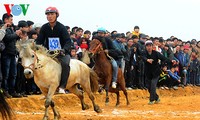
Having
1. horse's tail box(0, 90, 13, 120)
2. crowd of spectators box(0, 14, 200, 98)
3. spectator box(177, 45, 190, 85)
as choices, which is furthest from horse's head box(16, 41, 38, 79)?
spectator box(177, 45, 190, 85)

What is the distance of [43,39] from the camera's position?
38.8 feet

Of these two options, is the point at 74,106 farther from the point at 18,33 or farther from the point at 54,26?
the point at 54,26

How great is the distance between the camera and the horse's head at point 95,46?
53.0 ft

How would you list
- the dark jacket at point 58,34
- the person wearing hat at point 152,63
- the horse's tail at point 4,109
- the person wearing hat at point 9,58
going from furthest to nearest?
the person wearing hat at point 152,63, the person wearing hat at point 9,58, the dark jacket at point 58,34, the horse's tail at point 4,109

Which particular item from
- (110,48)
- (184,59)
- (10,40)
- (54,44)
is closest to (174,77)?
(184,59)

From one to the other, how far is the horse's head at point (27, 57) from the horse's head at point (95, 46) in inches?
220

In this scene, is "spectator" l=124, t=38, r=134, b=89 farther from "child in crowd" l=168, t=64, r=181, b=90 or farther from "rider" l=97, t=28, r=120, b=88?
"child in crowd" l=168, t=64, r=181, b=90

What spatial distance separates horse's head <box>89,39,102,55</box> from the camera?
16141 mm

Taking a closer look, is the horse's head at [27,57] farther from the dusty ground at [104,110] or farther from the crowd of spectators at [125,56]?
the dusty ground at [104,110]

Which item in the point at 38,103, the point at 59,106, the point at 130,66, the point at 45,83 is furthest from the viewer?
the point at 130,66

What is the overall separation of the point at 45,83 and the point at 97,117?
1.77 meters

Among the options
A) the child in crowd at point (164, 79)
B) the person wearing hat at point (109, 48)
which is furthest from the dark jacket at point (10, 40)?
the child in crowd at point (164, 79)

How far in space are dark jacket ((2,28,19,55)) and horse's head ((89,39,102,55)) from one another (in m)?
2.99

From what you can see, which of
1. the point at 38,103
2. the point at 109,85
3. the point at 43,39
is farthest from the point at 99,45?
the point at 43,39
